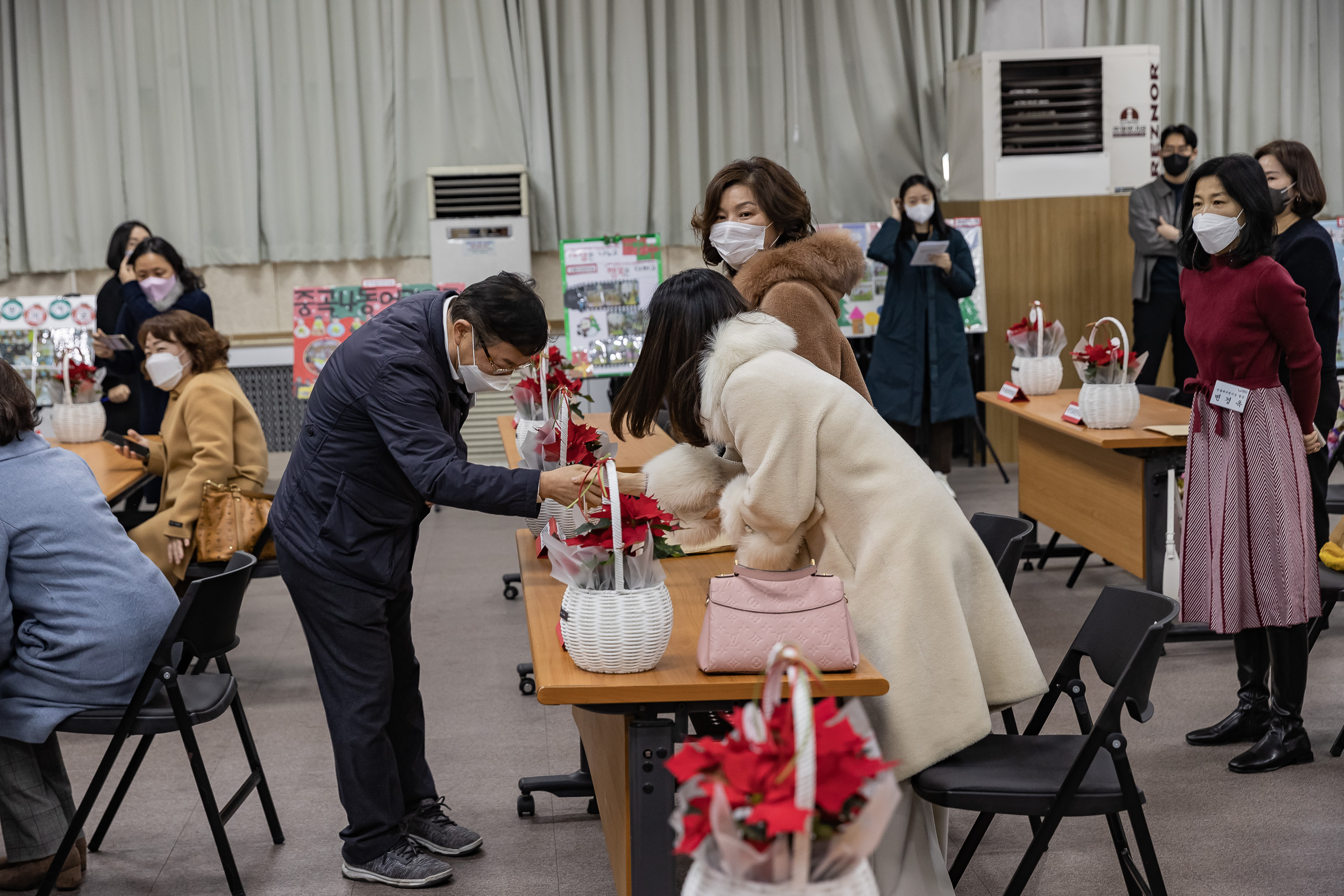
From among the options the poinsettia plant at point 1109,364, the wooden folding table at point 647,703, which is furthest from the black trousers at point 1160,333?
the wooden folding table at point 647,703

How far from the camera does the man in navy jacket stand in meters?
2.43

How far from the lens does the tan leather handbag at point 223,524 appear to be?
397 cm

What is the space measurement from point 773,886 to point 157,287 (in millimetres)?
5039

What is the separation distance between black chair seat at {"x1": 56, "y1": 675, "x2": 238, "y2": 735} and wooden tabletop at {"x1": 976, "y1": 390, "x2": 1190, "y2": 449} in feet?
9.70

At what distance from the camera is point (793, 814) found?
1221 millimetres

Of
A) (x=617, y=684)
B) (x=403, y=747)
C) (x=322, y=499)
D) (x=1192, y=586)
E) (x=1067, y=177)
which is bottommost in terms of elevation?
(x=403, y=747)

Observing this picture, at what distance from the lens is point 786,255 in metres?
3.22

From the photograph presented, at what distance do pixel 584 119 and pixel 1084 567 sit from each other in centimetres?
437

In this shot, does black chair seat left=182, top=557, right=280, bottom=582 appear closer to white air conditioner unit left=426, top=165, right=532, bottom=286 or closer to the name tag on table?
the name tag on table

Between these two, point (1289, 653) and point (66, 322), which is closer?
point (1289, 653)

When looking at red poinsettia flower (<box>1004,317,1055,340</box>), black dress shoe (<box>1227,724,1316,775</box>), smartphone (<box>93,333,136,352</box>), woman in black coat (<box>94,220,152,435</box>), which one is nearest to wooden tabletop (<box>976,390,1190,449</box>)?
red poinsettia flower (<box>1004,317,1055,340</box>)

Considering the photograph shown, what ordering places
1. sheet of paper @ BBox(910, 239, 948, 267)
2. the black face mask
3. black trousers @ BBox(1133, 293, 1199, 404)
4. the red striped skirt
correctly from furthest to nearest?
1. black trousers @ BBox(1133, 293, 1199, 404)
2. the black face mask
3. sheet of paper @ BBox(910, 239, 948, 267)
4. the red striped skirt

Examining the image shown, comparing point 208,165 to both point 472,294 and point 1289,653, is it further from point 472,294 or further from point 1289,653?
point 1289,653

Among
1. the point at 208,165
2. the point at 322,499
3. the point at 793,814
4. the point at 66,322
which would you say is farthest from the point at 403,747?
the point at 208,165
